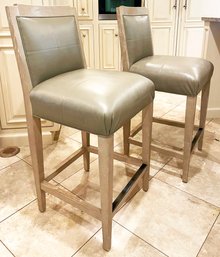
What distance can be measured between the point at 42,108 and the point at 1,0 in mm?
930

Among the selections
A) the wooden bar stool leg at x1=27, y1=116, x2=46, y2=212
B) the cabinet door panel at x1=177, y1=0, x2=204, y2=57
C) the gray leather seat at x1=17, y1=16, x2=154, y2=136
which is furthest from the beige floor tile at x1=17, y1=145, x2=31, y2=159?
the cabinet door panel at x1=177, y1=0, x2=204, y2=57

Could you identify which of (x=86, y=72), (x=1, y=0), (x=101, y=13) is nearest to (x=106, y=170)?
(x=86, y=72)

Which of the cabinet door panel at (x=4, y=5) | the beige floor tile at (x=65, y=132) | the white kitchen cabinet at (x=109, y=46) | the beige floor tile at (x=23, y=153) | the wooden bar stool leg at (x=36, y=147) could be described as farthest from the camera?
the white kitchen cabinet at (x=109, y=46)

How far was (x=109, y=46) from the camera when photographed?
126 inches

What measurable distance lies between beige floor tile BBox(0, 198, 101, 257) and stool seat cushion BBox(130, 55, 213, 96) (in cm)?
76

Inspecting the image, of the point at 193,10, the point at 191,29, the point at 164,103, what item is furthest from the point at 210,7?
the point at 164,103

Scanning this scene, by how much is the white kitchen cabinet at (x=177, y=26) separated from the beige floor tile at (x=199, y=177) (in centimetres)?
207

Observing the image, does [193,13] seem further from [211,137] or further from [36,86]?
[36,86]

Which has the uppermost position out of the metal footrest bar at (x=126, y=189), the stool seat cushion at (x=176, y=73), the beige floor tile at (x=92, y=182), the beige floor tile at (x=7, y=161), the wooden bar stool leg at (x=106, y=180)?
the stool seat cushion at (x=176, y=73)

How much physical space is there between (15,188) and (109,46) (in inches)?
90.0

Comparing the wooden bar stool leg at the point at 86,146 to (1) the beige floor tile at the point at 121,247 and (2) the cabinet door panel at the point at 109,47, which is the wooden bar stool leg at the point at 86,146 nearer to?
(1) the beige floor tile at the point at 121,247

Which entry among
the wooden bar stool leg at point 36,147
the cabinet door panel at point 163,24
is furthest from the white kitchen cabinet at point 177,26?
the wooden bar stool leg at point 36,147

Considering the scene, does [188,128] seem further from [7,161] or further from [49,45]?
[7,161]

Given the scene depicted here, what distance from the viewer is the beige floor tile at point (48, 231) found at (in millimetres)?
1064
